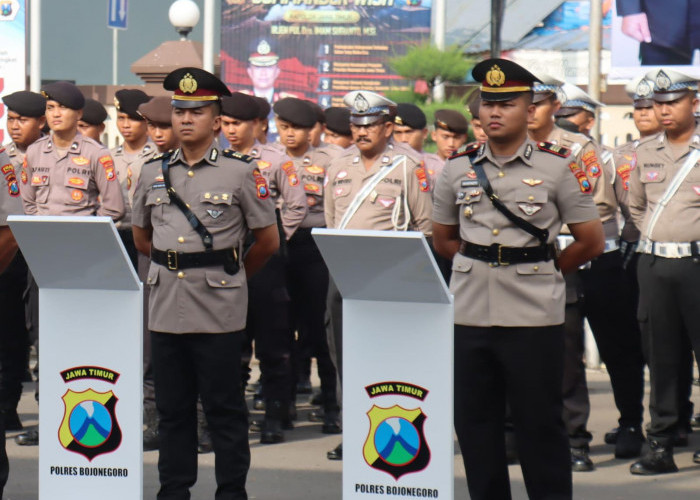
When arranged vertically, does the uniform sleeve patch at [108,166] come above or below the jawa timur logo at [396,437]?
above

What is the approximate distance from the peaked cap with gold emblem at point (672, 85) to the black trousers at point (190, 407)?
265 cm

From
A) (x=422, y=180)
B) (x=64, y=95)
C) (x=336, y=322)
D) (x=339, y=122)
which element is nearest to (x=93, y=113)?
(x=64, y=95)

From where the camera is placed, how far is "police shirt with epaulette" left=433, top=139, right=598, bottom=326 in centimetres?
554

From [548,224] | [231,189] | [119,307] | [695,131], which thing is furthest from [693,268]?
[119,307]

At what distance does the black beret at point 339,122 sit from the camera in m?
10.4

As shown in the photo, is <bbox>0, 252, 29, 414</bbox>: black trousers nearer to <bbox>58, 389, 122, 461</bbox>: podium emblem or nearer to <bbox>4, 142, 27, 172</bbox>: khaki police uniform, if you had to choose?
<bbox>4, 142, 27, 172</bbox>: khaki police uniform

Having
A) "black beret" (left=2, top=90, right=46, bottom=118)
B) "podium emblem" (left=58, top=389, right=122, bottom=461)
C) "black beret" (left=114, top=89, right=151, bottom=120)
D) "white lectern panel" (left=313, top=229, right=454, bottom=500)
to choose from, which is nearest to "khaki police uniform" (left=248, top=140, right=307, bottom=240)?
"black beret" (left=114, top=89, right=151, bottom=120)

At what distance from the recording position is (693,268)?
23.5 feet

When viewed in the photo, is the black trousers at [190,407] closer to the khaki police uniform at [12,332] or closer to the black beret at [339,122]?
the khaki police uniform at [12,332]

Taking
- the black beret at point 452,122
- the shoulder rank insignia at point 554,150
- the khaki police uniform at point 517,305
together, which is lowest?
the khaki police uniform at point 517,305

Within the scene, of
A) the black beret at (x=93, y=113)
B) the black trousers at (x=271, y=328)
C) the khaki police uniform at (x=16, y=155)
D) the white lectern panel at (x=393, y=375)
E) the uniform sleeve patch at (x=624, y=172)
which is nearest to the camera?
the white lectern panel at (x=393, y=375)

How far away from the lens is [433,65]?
13.1m

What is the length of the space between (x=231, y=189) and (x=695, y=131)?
2.65m

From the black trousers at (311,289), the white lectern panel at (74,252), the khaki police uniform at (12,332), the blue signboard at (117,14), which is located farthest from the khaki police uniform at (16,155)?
the blue signboard at (117,14)
